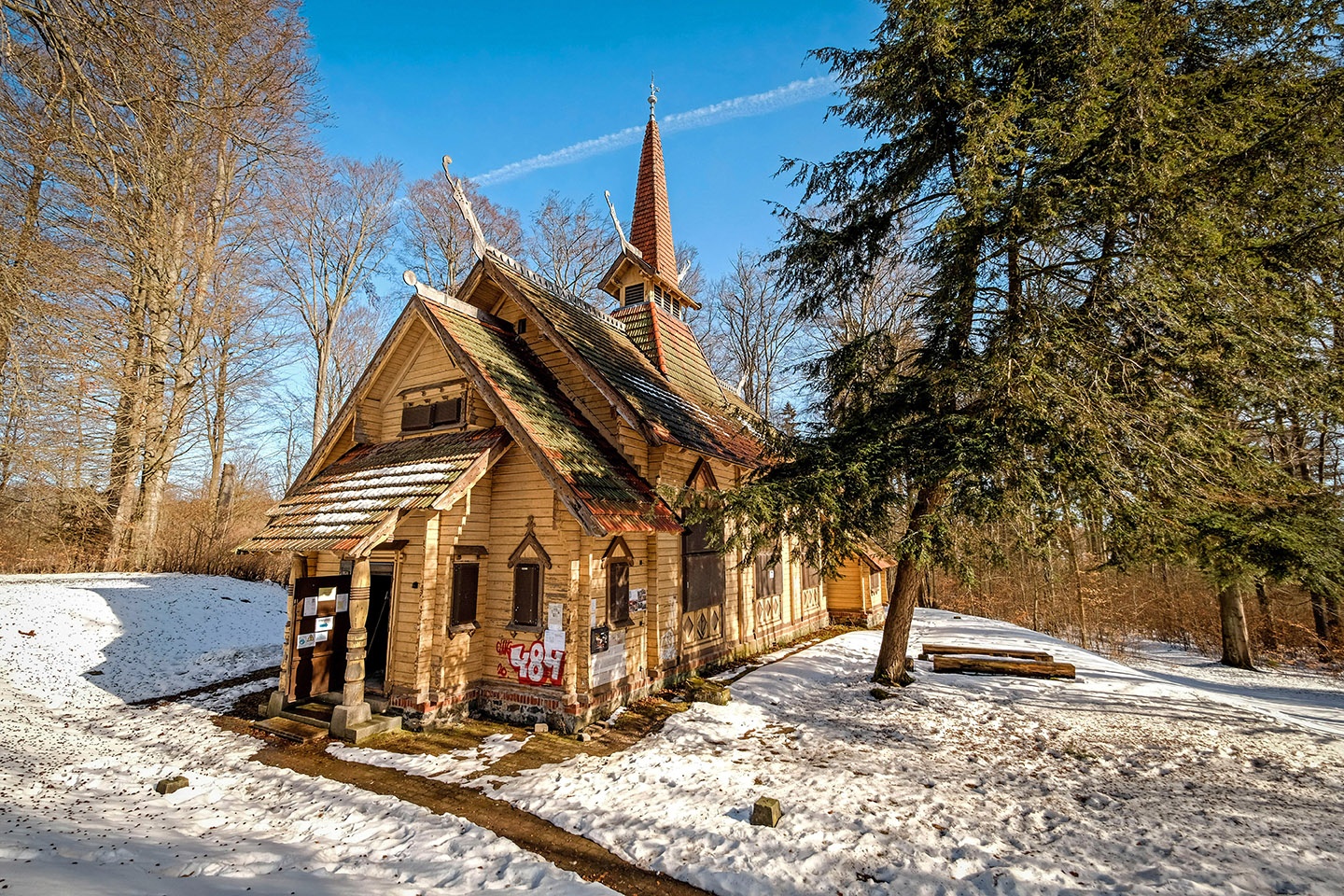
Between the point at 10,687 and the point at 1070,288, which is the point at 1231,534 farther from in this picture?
the point at 10,687

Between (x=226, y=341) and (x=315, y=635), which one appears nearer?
(x=315, y=635)

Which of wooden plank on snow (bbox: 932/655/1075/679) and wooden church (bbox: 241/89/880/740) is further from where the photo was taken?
wooden plank on snow (bbox: 932/655/1075/679)

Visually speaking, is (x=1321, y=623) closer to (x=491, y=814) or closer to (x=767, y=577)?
(x=767, y=577)

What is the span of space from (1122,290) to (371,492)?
37.2 ft

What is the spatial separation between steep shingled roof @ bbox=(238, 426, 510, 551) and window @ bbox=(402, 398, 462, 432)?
0.26 metres

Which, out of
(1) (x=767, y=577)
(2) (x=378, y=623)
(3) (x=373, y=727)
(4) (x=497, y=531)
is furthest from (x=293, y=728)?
(1) (x=767, y=577)

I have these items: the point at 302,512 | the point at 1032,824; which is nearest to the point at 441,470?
the point at 302,512

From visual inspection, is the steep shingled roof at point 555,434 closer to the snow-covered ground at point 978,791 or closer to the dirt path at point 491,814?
the snow-covered ground at point 978,791

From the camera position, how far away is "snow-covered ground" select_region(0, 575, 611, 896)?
14.5ft

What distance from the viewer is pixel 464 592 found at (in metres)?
9.02

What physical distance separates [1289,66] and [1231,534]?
23.0 ft

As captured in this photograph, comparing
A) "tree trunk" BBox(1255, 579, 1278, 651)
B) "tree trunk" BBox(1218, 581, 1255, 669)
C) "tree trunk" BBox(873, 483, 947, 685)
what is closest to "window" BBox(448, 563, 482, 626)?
"tree trunk" BBox(873, 483, 947, 685)

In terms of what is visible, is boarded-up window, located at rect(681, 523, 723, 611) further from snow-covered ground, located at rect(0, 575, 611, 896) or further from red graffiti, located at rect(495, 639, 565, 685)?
snow-covered ground, located at rect(0, 575, 611, 896)

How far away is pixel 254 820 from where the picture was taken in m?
5.72
